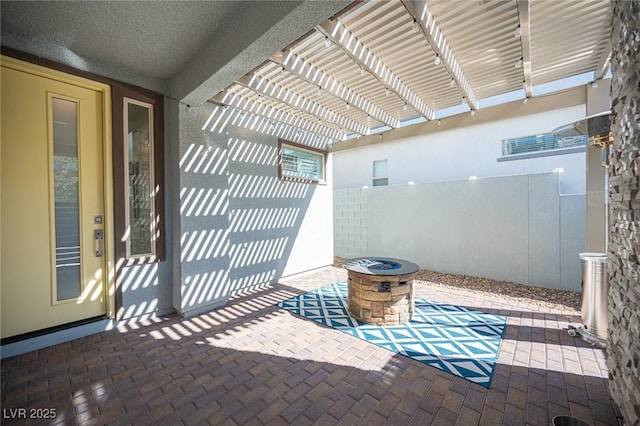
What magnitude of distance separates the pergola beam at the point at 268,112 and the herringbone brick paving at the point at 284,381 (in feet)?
10.9

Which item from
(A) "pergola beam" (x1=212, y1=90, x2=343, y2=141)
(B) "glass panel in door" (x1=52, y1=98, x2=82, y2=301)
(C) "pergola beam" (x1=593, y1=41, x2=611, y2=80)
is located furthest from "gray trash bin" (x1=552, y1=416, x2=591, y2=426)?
(A) "pergola beam" (x1=212, y1=90, x2=343, y2=141)

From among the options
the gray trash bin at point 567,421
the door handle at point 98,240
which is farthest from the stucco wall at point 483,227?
the door handle at point 98,240

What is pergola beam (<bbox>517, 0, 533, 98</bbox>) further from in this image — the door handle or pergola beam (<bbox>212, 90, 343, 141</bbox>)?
the door handle

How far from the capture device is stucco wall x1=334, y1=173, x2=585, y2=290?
4.66 m

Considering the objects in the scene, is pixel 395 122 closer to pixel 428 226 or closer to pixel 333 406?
pixel 428 226

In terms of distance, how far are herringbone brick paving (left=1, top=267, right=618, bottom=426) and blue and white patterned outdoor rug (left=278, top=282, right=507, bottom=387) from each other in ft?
0.42

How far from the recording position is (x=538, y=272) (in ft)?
16.0

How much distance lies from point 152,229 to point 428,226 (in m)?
5.76

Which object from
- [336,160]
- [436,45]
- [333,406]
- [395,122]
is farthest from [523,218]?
[336,160]

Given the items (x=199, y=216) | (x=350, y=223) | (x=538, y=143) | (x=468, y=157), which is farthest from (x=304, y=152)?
(x=538, y=143)

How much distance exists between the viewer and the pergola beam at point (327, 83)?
3133 millimetres

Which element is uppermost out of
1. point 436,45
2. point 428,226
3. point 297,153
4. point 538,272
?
point 436,45

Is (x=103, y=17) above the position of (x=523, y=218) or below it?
above

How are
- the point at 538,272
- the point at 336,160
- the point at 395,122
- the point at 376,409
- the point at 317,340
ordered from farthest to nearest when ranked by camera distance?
the point at 336,160, the point at 395,122, the point at 538,272, the point at 317,340, the point at 376,409
